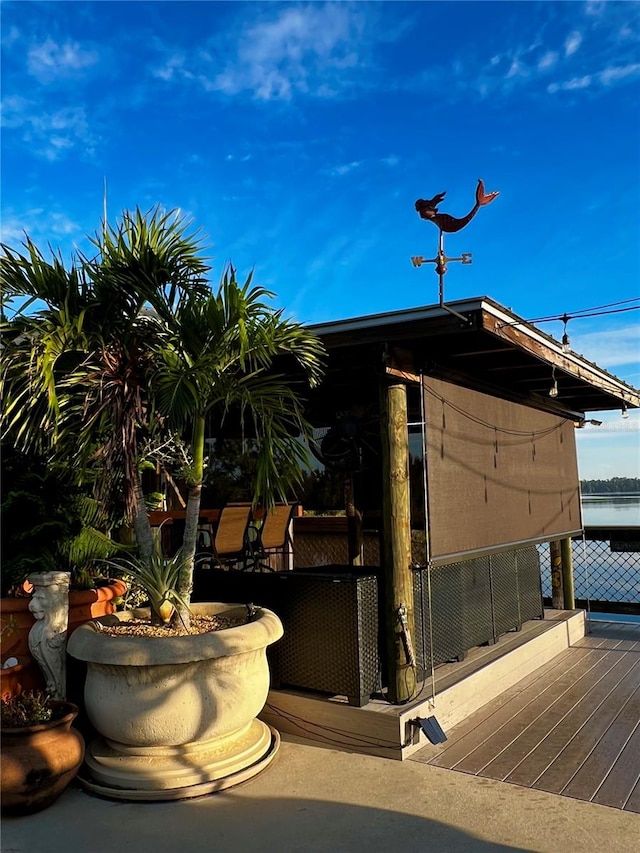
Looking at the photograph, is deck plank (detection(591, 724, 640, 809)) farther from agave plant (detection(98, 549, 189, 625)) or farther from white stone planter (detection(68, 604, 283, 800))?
agave plant (detection(98, 549, 189, 625))

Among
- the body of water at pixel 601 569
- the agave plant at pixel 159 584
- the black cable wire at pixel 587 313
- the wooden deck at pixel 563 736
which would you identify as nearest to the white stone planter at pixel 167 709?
the agave plant at pixel 159 584

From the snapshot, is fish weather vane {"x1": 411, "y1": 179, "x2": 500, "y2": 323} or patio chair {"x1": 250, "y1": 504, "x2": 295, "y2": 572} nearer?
fish weather vane {"x1": 411, "y1": 179, "x2": 500, "y2": 323}

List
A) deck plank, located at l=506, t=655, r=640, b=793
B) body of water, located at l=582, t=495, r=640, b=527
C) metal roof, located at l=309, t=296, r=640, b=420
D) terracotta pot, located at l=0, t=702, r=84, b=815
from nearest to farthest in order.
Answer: terracotta pot, located at l=0, t=702, r=84, b=815 → deck plank, located at l=506, t=655, r=640, b=793 → metal roof, located at l=309, t=296, r=640, b=420 → body of water, located at l=582, t=495, r=640, b=527

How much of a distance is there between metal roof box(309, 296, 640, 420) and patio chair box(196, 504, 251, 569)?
133 centimetres

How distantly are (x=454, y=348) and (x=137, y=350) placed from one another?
1828mm

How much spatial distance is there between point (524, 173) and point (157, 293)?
19.2 feet

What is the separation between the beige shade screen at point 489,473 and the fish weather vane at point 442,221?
2.38ft

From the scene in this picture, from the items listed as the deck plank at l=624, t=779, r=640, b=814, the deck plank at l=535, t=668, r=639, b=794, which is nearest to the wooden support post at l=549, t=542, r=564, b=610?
the deck plank at l=535, t=668, r=639, b=794

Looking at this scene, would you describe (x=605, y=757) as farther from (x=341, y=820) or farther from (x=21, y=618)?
(x=21, y=618)

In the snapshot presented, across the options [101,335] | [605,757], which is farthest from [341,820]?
[101,335]

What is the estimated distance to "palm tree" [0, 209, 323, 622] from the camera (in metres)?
3.11

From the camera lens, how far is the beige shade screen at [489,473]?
147 inches

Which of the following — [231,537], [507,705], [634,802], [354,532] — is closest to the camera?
[634,802]

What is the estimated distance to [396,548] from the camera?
11.5 feet
